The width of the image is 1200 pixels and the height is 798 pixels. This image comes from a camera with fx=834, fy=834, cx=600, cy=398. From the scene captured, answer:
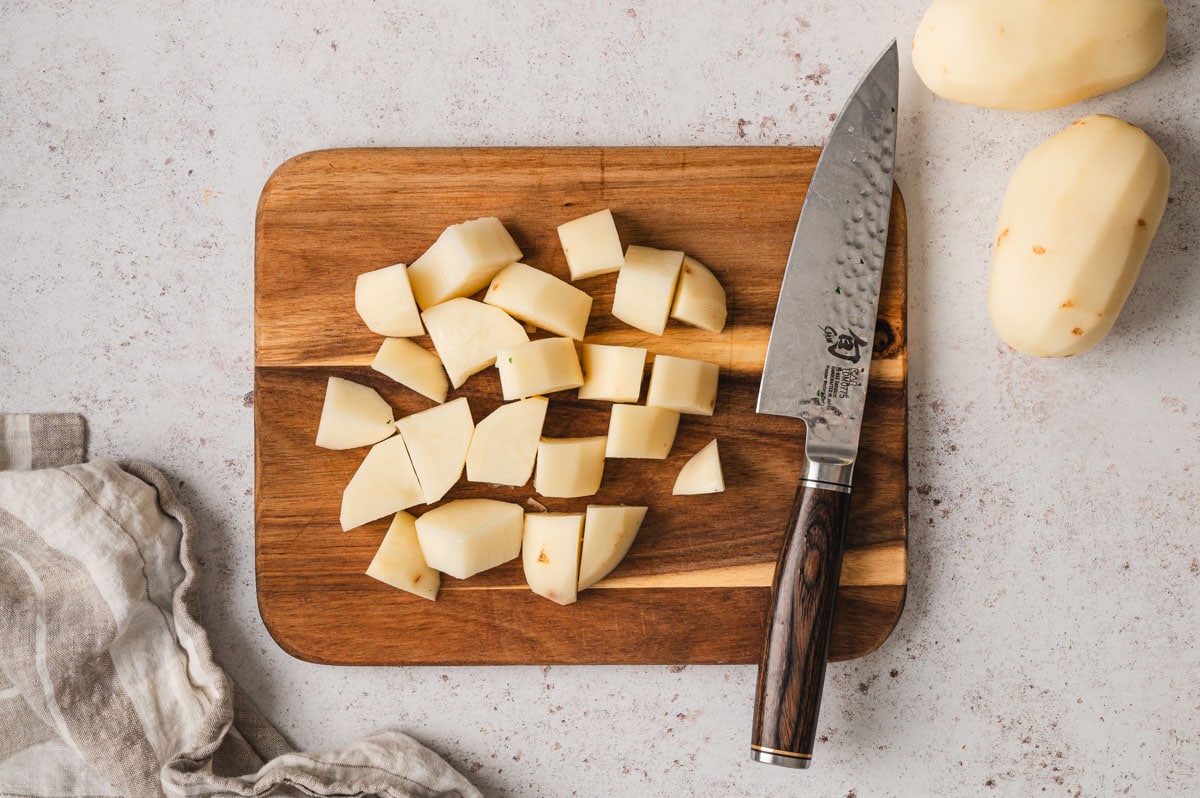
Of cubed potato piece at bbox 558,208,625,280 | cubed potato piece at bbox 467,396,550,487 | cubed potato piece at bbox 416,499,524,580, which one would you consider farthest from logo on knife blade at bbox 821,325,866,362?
cubed potato piece at bbox 416,499,524,580

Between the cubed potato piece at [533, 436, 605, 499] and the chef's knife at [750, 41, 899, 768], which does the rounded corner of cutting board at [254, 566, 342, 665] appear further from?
the chef's knife at [750, 41, 899, 768]

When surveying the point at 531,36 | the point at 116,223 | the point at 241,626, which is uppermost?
the point at 531,36

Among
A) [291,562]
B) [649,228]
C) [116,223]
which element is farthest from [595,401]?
[116,223]

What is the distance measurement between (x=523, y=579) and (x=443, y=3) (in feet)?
3.68

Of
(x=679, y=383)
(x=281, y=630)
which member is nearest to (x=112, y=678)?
(x=281, y=630)

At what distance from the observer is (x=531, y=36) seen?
1621 mm

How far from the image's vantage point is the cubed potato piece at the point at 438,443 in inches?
60.4

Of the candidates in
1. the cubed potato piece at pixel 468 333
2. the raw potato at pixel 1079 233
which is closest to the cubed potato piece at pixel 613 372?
the cubed potato piece at pixel 468 333

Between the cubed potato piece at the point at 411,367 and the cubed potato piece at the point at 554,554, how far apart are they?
0.98 feet

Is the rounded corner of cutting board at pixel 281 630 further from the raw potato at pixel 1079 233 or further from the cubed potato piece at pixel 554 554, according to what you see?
the raw potato at pixel 1079 233

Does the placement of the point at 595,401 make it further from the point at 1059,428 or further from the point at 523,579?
the point at 1059,428

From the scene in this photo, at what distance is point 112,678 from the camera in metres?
1.58

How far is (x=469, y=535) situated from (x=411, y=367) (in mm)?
326

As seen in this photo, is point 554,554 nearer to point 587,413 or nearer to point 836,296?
point 587,413
